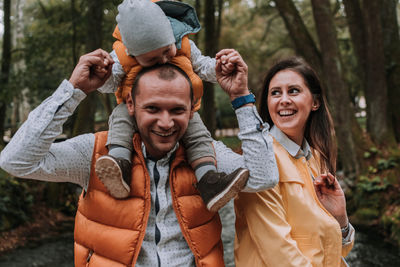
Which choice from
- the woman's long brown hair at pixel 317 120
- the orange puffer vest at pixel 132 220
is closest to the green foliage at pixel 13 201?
the orange puffer vest at pixel 132 220

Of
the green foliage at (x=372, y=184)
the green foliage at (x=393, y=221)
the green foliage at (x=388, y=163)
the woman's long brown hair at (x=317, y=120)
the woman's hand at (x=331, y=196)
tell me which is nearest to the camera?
the woman's hand at (x=331, y=196)

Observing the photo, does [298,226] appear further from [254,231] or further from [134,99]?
[134,99]

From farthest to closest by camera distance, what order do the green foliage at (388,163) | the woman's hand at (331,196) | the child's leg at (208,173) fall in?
the green foliage at (388,163) < the woman's hand at (331,196) < the child's leg at (208,173)

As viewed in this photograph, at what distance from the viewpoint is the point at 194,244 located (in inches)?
81.0

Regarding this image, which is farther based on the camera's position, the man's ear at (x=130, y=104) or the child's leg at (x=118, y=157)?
the man's ear at (x=130, y=104)

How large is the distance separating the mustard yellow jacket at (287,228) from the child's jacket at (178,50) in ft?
2.27

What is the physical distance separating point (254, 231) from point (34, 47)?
1017cm

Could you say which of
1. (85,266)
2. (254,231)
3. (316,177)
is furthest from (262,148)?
(85,266)

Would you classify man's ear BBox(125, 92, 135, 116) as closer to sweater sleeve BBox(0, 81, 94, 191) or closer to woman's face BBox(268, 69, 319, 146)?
sweater sleeve BBox(0, 81, 94, 191)

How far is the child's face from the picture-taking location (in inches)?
78.2

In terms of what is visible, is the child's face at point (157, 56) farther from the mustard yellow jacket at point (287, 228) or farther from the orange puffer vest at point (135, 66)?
the mustard yellow jacket at point (287, 228)

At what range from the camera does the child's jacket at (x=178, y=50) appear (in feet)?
7.10

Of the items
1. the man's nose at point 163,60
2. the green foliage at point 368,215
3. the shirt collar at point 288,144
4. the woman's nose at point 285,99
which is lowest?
the green foliage at point 368,215

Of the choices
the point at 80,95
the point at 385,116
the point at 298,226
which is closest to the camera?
the point at 80,95
